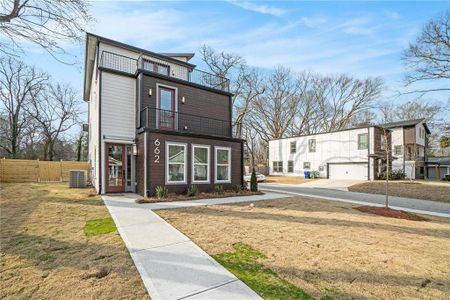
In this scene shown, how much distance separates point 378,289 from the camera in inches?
123

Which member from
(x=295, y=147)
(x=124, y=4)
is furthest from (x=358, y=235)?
(x=295, y=147)

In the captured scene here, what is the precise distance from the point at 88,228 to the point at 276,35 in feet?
43.3

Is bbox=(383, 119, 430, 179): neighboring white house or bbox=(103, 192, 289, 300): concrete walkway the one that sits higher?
bbox=(383, 119, 430, 179): neighboring white house

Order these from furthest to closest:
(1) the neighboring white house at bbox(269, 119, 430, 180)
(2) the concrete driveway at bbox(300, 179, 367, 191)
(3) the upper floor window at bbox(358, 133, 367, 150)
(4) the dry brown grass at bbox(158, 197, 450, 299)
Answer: (3) the upper floor window at bbox(358, 133, 367, 150) < (1) the neighboring white house at bbox(269, 119, 430, 180) < (2) the concrete driveway at bbox(300, 179, 367, 191) < (4) the dry brown grass at bbox(158, 197, 450, 299)

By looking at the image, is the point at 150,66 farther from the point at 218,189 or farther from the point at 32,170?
the point at 32,170

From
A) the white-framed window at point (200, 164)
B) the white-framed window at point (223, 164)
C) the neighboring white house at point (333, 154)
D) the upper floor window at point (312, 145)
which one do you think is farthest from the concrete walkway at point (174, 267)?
the upper floor window at point (312, 145)

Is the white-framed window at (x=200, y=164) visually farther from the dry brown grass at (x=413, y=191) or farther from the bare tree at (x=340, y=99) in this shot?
the bare tree at (x=340, y=99)

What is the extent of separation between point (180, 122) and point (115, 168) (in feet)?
13.0

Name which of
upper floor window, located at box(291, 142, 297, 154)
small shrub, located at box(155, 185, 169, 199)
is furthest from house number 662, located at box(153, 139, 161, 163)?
upper floor window, located at box(291, 142, 297, 154)

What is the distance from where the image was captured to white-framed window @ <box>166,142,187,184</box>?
10952mm

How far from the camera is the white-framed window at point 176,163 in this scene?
1095cm

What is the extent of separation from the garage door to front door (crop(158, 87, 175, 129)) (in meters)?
20.5

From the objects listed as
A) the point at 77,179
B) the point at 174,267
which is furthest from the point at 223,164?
the point at 174,267

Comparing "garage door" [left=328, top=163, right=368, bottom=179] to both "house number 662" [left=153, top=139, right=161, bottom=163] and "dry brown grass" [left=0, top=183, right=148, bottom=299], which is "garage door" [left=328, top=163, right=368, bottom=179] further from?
"dry brown grass" [left=0, top=183, right=148, bottom=299]
